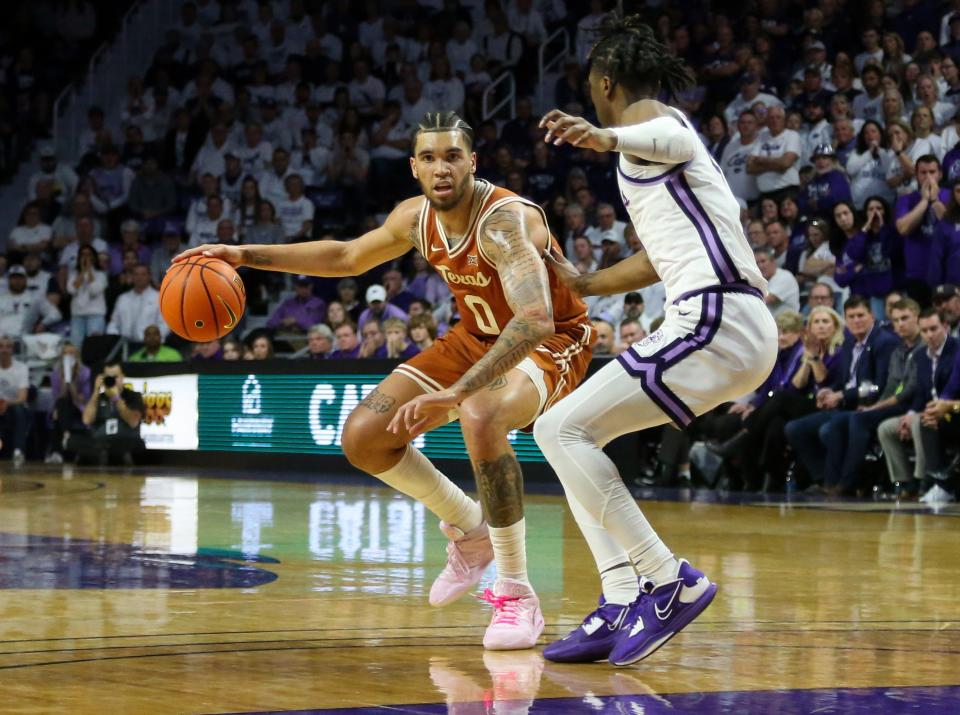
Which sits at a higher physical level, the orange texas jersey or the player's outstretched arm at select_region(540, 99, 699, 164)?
the player's outstretched arm at select_region(540, 99, 699, 164)

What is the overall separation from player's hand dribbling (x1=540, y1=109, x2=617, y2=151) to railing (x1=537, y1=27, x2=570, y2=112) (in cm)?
1531

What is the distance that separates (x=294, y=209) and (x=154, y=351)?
282 cm

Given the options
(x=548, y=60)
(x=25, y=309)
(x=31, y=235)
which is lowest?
(x=25, y=309)

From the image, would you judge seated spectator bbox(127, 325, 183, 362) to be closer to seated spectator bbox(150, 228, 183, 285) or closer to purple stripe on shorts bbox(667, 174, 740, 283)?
seated spectator bbox(150, 228, 183, 285)

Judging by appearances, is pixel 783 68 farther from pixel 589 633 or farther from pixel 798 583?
pixel 589 633

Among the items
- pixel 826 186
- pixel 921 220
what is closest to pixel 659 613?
pixel 921 220

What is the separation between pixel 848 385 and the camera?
12812 millimetres

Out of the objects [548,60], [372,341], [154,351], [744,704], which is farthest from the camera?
[548,60]

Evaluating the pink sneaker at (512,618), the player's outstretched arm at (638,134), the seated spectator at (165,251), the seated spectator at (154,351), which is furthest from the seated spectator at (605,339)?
the player's outstretched arm at (638,134)

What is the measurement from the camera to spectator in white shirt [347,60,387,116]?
2081 centimetres

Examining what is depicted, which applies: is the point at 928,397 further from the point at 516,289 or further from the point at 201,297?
the point at 201,297

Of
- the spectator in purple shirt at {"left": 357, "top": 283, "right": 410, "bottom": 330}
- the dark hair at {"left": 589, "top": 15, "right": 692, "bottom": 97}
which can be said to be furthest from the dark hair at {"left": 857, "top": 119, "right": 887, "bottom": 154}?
the dark hair at {"left": 589, "top": 15, "right": 692, "bottom": 97}

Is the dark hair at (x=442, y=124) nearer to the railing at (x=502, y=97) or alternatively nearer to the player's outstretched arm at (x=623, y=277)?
the player's outstretched arm at (x=623, y=277)

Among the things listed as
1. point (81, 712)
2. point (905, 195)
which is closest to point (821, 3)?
point (905, 195)
